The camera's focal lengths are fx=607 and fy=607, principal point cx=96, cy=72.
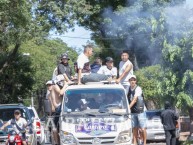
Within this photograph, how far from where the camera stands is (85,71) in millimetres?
15445

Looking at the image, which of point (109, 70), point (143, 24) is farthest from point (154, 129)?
point (109, 70)

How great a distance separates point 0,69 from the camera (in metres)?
36.1

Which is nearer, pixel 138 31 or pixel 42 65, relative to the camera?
pixel 138 31

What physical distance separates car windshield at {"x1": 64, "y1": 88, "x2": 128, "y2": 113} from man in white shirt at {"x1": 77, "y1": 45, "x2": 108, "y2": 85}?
1.39 ft

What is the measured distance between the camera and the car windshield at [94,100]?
14.2 m

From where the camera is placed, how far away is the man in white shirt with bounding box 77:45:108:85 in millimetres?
14727

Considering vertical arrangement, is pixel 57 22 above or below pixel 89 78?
above

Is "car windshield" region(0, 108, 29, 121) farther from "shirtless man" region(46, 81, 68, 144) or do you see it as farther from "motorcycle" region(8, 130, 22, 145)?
"shirtless man" region(46, 81, 68, 144)

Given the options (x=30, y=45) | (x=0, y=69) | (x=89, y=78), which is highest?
(x=30, y=45)

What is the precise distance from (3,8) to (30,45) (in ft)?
93.2

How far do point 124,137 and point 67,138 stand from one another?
1.31m

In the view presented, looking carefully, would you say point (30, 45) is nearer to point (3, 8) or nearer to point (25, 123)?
point (3, 8)

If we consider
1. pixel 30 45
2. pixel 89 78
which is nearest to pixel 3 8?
pixel 89 78

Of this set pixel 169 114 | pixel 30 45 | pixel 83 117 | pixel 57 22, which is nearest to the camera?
pixel 83 117
